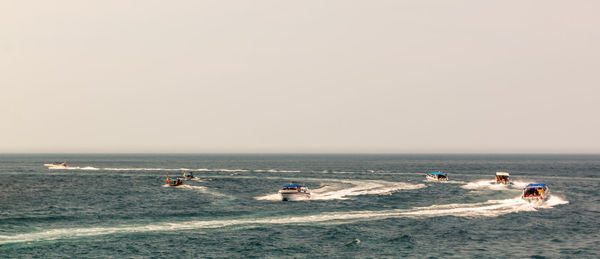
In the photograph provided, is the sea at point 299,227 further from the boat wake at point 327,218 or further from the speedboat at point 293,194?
the speedboat at point 293,194

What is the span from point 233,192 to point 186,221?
42.5 m

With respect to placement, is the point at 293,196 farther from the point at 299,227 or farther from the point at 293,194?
the point at 299,227

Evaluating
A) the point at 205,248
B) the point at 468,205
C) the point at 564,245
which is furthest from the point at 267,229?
the point at 468,205

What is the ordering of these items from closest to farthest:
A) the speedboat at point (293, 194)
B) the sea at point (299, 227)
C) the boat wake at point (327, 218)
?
the sea at point (299, 227)
the boat wake at point (327, 218)
the speedboat at point (293, 194)

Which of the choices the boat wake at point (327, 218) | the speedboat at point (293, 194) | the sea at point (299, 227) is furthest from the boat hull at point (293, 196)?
the boat wake at point (327, 218)

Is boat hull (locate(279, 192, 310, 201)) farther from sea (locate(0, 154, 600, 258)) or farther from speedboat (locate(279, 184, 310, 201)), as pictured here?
sea (locate(0, 154, 600, 258))

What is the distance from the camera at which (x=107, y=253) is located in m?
48.3

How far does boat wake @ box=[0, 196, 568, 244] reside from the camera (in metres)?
56.8

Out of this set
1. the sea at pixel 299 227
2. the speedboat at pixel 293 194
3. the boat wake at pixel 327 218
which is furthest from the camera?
the speedboat at pixel 293 194

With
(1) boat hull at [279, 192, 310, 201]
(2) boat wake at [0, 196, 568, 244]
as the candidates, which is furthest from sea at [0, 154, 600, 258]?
(1) boat hull at [279, 192, 310, 201]

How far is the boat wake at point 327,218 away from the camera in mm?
56750

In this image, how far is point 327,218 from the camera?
68.1 metres

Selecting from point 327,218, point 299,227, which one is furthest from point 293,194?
point 299,227

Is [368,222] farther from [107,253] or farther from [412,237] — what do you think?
[107,253]
